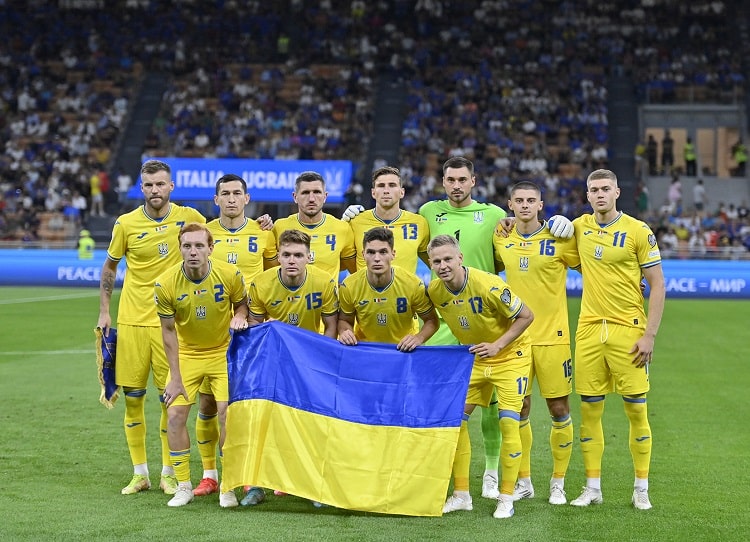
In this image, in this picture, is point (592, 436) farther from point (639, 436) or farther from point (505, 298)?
point (505, 298)

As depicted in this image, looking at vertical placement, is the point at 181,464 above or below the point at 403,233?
below

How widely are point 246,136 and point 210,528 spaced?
2996cm

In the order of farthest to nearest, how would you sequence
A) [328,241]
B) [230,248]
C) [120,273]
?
[120,273] < [328,241] < [230,248]

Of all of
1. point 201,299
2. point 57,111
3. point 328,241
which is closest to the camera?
point 201,299

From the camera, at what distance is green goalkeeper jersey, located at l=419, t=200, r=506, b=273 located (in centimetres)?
870

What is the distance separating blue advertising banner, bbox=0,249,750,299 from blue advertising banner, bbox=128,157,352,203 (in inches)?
122

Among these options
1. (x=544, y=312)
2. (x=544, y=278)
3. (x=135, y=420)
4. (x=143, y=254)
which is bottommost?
(x=135, y=420)

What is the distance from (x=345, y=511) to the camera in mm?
7605

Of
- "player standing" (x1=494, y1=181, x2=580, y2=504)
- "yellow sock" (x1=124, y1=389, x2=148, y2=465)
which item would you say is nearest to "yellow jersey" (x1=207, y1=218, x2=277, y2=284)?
"yellow sock" (x1=124, y1=389, x2=148, y2=465)

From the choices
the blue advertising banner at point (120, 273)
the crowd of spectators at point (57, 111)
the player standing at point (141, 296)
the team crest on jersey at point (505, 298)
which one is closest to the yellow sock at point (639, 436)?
the team crest on jersey at point (505, 298)

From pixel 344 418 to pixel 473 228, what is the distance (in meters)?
2.06

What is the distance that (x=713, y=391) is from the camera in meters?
13.7

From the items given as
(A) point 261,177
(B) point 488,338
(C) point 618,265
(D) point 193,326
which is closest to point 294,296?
(D) point 193,326

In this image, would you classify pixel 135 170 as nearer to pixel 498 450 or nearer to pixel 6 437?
pixel 6 437
